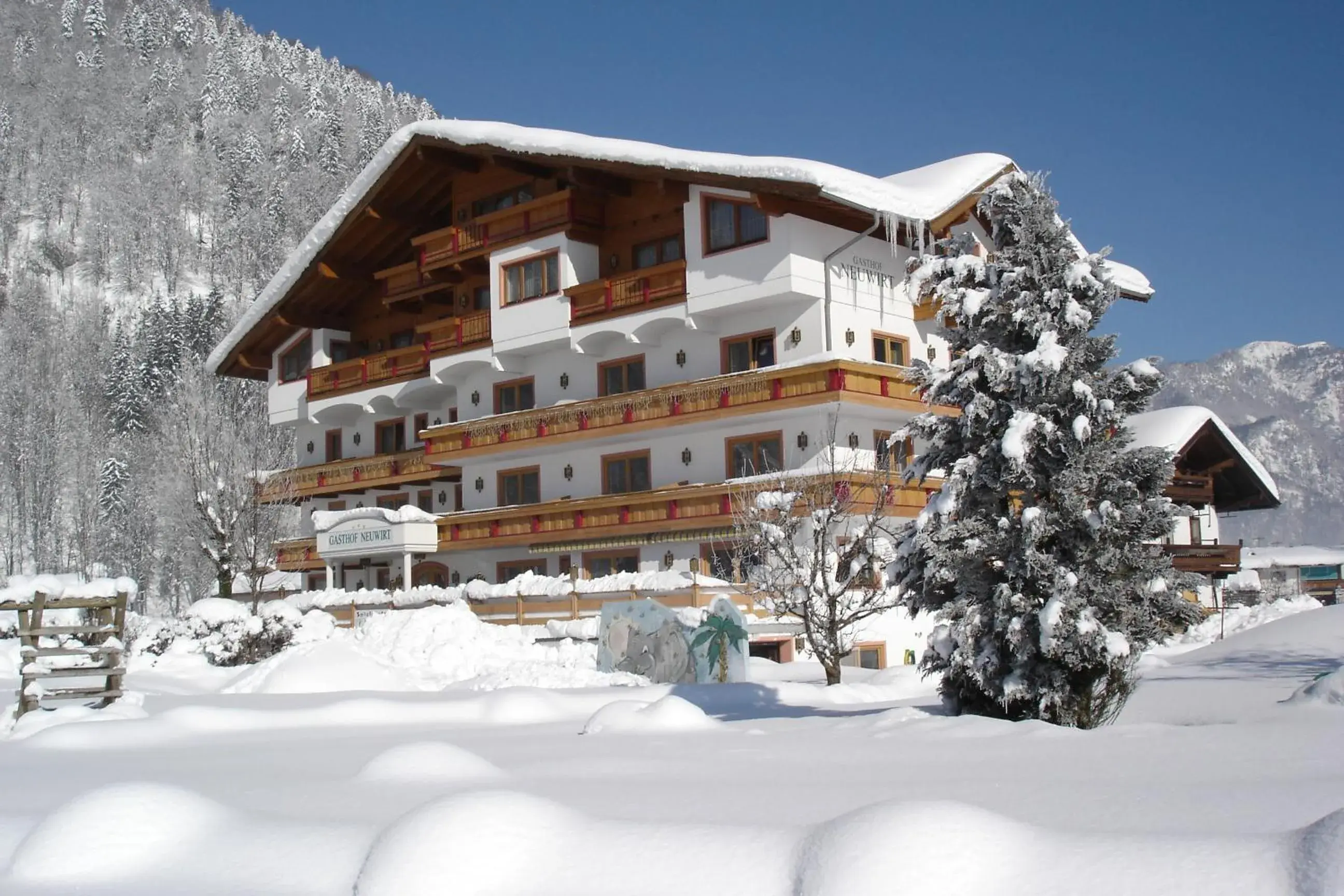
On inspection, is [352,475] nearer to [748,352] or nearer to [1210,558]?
[748,352]

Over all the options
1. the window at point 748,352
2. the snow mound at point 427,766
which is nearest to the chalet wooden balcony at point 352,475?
the window at point 748,352

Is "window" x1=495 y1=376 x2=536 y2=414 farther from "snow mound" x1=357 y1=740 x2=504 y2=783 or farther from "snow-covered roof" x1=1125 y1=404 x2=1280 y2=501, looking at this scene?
"snow mound" x1=357 y1=740 x2=504 y2=783

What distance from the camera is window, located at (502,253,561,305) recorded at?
37.9 metres

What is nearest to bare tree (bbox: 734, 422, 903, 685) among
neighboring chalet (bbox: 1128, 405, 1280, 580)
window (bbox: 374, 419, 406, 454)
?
neighboring chalet (bbox: 1128, 405, 1280, 580)

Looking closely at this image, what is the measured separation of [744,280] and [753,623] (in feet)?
30.6

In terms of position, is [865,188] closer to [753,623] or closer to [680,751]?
[753,623]

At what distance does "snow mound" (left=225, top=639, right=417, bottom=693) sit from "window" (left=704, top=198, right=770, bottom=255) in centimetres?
1474

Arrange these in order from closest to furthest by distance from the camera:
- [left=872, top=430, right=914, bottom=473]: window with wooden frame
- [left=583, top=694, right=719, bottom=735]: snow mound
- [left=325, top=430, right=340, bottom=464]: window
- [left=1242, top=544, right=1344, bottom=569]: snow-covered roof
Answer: [left=583, top=694, right=719, bottom=735]: snow mound → [left=872, top=430, right=914, bottom=473]: window with wooden frame → [left=325, top=430, right=340, bottom=464]: window → [left=1242, top=544, right=1344, bottom=569]: snow-covered roof

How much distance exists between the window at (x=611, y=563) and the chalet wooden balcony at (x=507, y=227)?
375 inches

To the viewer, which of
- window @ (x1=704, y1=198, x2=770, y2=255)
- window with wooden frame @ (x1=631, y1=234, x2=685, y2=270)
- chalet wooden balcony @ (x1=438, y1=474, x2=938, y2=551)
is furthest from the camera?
window with wooden frame @ (x1=631, y1=234, x2=685, y2=270)

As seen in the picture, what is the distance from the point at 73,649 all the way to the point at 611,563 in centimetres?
1953

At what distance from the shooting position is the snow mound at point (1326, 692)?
489 inches

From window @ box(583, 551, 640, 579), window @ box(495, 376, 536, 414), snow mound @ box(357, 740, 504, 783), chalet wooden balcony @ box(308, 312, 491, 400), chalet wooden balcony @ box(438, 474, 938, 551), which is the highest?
chalet wooden balcony @ box(308, 312, 491, 400)

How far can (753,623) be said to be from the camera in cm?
2825
